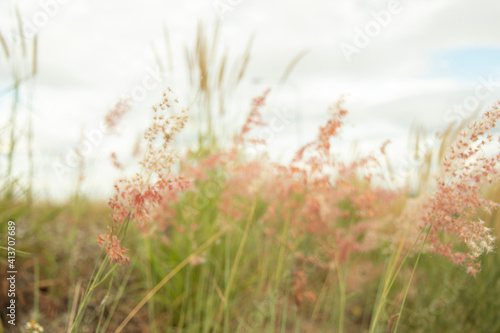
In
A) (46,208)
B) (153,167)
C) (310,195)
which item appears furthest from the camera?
(46,208)

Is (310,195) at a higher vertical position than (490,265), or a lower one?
higher

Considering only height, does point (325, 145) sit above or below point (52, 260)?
above

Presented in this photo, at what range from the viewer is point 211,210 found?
3.41m

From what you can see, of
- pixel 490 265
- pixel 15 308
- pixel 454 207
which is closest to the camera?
pixel 454 207

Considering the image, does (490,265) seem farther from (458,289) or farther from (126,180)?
(126,180)

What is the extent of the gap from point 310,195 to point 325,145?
24.3 inches

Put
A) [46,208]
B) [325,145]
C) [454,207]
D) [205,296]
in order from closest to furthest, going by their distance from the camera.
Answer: [454,207] → [325,145] → [205,296] → [46,208]

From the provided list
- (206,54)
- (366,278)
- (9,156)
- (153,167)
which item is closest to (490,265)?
(366,278)

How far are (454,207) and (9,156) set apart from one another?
115 inches

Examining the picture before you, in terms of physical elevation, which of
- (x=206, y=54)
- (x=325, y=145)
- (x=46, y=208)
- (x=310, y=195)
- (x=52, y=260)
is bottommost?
(x=52, y=260)

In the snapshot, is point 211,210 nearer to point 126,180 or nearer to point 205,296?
point 205,296

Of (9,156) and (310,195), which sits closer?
(310,195)

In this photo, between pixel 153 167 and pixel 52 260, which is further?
pixel 52 260

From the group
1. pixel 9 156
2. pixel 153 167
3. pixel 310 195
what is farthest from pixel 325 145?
pixel 9 156
